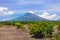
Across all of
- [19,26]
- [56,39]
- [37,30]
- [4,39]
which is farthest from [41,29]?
[19,26]

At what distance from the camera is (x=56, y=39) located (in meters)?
12.3

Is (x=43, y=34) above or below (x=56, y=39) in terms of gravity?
below

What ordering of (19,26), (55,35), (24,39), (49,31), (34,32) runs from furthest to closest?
(19,26) → (34,32) → (49,31) → (24,39) → (55,35)

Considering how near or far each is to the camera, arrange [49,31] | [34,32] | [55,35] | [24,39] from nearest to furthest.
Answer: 1. [55,35]
2. [24,39]
3. [49,31]
4. [34,32]

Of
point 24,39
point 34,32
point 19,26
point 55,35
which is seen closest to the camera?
point 55,35

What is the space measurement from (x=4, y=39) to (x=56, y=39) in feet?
54.5

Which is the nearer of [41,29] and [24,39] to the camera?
[24,39]

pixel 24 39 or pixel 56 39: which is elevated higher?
pixel 56 39

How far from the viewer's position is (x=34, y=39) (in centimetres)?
2769

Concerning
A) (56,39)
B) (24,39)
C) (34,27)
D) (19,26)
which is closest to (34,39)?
(24,39)

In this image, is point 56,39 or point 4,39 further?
point 4,39

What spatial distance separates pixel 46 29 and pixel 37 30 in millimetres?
1380

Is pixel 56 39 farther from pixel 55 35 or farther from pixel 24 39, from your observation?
pixel 24 39

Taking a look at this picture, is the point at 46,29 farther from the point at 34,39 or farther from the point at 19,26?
the point at 19,26
